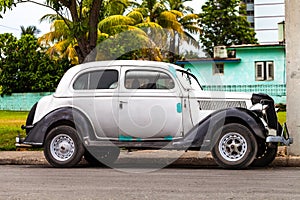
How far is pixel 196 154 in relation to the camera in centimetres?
1342

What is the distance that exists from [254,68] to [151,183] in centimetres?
3458

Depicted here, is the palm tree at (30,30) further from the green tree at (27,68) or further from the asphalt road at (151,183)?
the asphalt road at (151,183)

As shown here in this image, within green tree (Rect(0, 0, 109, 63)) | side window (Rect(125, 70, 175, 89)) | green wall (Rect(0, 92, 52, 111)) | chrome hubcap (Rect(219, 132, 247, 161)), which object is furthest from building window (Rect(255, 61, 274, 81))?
chrome hubcap (Rect(219, 132, 247, 161))

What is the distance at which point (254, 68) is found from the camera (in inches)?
1709

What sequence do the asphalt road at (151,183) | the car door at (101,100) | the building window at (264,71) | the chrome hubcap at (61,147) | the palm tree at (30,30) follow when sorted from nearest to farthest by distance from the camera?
the asphalt road at (151,183)
the car door at (101,100)
the chrome hubcap at (61,147)
the building window at (264,71)
the palm tree at (30,30)

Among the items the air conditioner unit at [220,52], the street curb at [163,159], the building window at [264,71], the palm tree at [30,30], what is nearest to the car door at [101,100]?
the street curb at [163,159]

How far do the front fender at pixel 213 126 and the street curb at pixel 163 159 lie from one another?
1246 mm

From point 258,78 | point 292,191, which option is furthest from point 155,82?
point 258,78

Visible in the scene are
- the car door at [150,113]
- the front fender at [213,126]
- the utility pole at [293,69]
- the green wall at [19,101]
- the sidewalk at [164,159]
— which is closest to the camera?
the front fender at [213,126]

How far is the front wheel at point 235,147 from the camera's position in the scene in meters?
11.4

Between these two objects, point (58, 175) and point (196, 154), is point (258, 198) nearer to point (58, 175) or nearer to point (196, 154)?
point (58, 175)

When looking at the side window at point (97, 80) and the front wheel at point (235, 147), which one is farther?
the side window at point (97, 80)

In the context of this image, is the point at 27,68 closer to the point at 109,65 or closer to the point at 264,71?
the point at 264,71

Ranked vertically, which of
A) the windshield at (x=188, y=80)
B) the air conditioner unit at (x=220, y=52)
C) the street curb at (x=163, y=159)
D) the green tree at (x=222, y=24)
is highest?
the green tree at (x=222, y=24)
